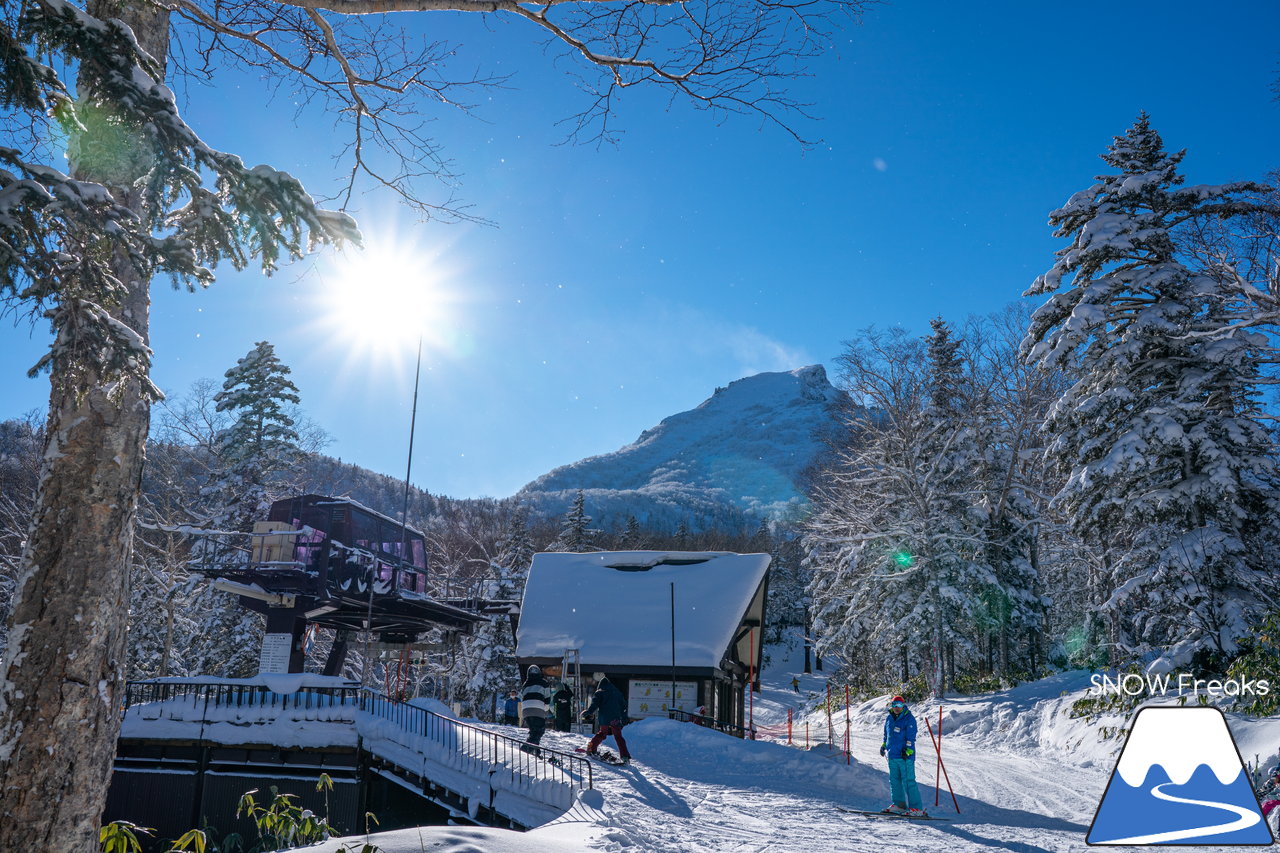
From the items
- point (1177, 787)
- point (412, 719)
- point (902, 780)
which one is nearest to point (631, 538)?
point (412, 719)

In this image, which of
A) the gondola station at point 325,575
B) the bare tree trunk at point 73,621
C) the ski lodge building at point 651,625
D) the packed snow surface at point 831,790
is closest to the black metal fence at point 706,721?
the ski lodge building at point 651,625

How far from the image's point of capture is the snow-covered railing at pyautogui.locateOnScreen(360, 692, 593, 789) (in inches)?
528

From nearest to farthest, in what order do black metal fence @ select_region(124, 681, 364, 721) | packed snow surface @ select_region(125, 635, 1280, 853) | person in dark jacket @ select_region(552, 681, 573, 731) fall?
1. packed snow surface @ select_region(125, 635, 1280, 853)
2. black metal fence @ select_region(124, 681, 364, 721)
3. person in dark jacket @ select_region(552, 681, 573, 731)

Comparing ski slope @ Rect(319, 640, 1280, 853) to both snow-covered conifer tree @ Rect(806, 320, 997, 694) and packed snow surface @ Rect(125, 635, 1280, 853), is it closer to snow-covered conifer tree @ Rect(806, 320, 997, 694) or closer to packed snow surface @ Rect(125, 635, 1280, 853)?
packed snow surface @ Rect(125, 635, 1280, 853)

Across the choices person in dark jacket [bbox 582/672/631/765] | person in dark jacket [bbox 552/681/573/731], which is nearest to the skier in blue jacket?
person in dark jacket [bbox 582/672/631/765]

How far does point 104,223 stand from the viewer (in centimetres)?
442

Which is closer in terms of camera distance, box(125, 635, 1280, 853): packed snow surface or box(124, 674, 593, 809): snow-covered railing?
box(125, 635, 1280, 853): packed snow surface

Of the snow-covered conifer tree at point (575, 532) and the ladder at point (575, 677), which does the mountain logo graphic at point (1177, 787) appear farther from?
the snow-covered conifer tree at point (575, 532)

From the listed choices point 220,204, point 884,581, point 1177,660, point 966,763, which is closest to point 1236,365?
point 1177,660

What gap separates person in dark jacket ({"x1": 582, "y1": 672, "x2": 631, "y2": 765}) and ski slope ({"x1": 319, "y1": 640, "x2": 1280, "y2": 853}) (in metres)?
0.61

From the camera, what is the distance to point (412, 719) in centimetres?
1723

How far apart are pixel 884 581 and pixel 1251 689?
17.7 metres

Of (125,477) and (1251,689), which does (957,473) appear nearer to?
(1251,689)

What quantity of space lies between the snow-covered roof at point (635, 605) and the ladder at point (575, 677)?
1.46 feet
